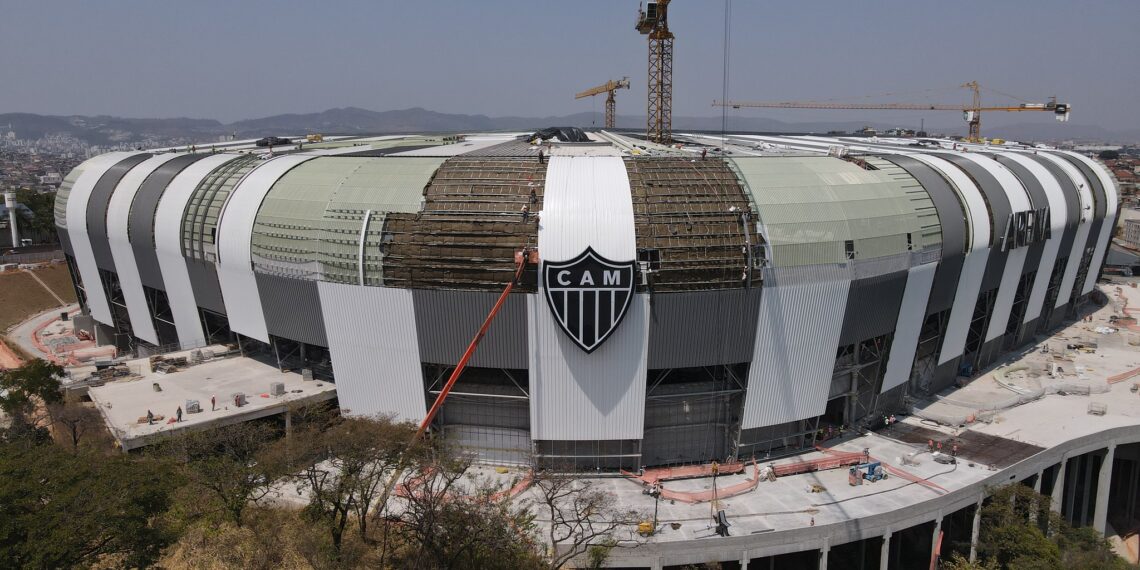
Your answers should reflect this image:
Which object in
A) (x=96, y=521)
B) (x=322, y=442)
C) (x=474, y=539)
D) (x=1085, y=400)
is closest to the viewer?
(x=96, y=521)

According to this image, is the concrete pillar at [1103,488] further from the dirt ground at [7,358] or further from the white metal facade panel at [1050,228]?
the dirt ground at [7,358]

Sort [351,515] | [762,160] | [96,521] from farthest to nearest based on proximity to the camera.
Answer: [762,160] → [351,515] → [96,521]

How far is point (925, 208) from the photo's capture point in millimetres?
51281

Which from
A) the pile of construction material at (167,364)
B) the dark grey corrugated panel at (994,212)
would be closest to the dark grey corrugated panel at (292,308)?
the pile of construction material at (167,364)

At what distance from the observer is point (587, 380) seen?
42.3 metres

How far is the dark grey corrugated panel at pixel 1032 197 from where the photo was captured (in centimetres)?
6381

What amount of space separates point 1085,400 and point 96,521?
74.2m

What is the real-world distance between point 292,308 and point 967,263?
55379mm

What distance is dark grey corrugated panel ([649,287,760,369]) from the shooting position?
137 ft

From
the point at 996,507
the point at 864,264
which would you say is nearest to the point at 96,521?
the point at 864,264

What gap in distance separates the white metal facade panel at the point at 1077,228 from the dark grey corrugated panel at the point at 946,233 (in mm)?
28483

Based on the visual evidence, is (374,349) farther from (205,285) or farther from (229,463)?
(205,285)

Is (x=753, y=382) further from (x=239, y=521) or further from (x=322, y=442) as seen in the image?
(x=239, y=521)

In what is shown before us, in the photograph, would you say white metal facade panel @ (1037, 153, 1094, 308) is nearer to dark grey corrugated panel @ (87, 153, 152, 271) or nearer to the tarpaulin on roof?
the tarpaulin on roof
